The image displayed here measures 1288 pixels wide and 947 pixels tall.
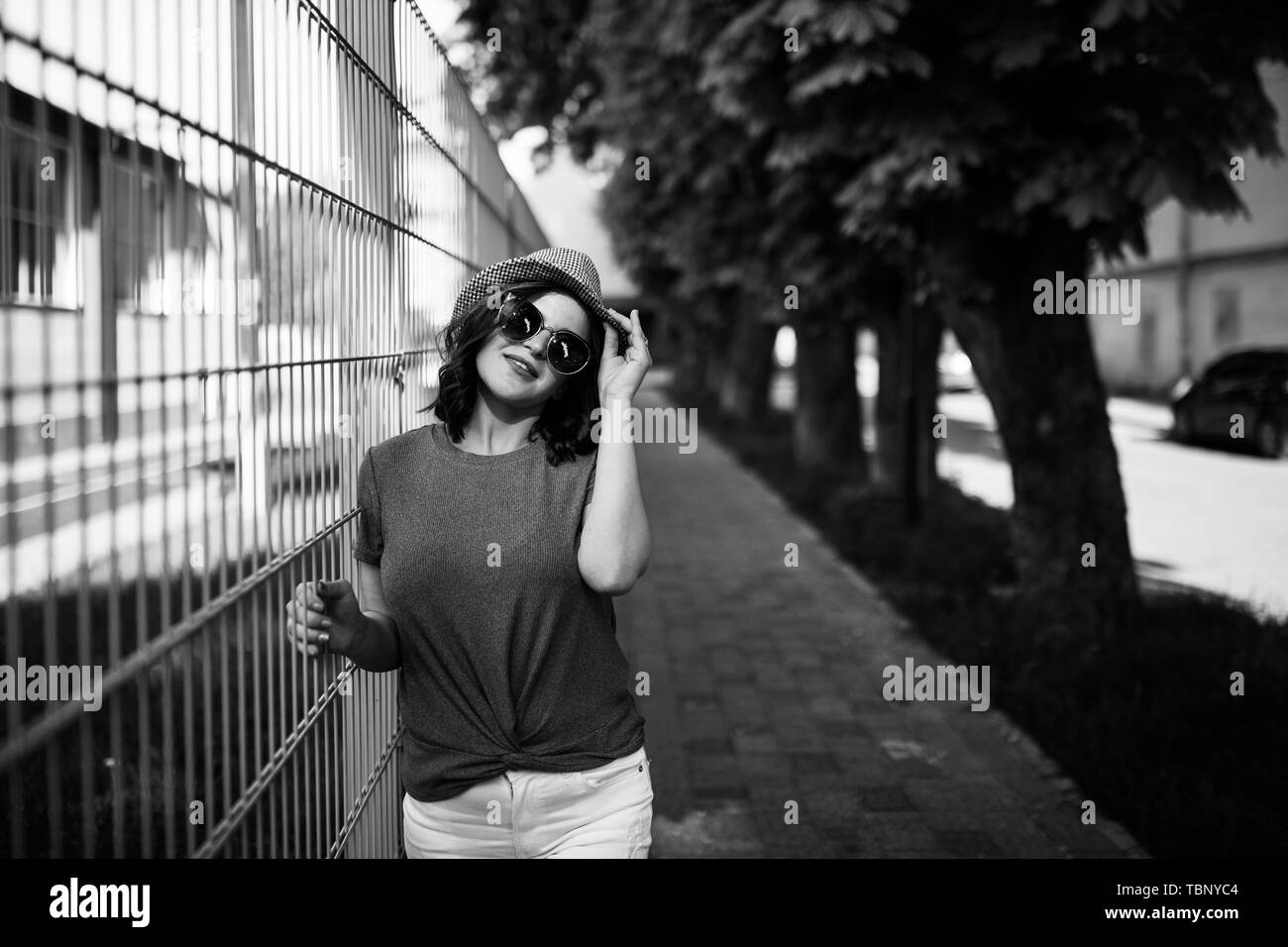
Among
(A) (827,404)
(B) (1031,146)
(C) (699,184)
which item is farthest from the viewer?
(A) (827,404)

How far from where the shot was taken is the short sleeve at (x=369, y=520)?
8.71 ft

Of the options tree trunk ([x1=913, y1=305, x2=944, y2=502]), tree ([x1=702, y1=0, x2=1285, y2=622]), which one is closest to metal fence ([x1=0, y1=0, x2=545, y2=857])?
tree ([x1=702, y1=0, x2=1285, y2=622])

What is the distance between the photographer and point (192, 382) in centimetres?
191

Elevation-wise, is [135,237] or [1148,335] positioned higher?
[1148,335]

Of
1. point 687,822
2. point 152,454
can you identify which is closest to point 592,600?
point 152,454

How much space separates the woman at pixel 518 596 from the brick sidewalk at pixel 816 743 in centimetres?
248

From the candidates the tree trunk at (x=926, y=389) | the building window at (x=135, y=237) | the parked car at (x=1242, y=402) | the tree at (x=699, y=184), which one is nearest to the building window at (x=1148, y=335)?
the parked car at (x=1242, y=402)

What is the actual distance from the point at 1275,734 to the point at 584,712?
4174mm

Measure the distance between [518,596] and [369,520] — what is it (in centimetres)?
36

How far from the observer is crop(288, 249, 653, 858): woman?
2.52 m

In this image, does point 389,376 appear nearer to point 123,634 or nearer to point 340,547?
point 340,547

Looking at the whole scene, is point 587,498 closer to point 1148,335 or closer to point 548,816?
point 548,816

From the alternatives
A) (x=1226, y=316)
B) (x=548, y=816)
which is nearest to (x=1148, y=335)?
(x=1226, y=316)
